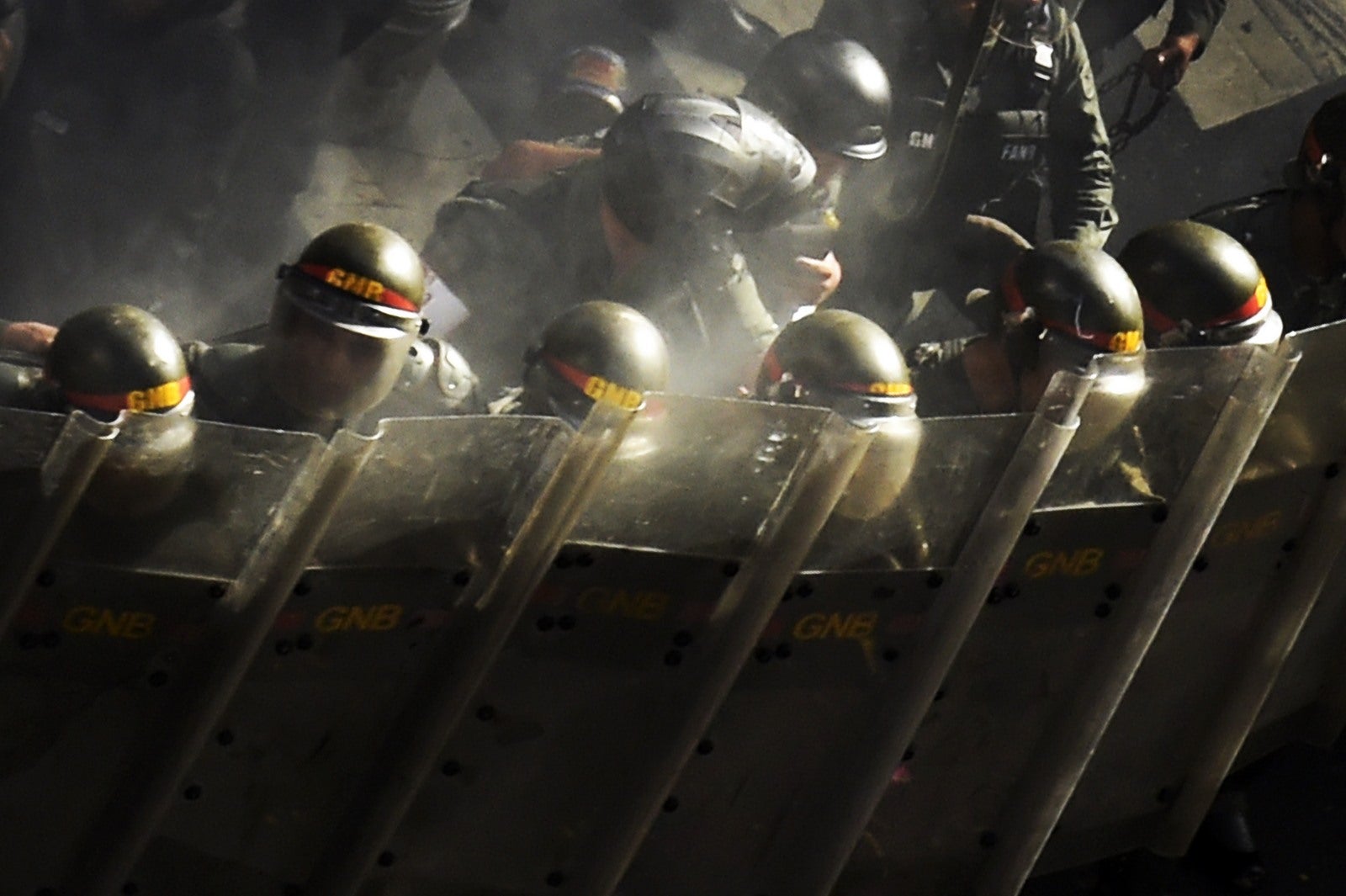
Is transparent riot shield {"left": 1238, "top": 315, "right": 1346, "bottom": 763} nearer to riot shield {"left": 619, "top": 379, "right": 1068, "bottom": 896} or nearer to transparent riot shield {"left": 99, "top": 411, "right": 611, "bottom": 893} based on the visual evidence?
riot shield {"left": 619, "top": 379, "right": 1068, "bottom": 896}

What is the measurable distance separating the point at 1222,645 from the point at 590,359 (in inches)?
62.4

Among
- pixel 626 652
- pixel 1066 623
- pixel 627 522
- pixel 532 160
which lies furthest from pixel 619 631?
pixel 532 160

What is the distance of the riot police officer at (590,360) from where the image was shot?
3857mm

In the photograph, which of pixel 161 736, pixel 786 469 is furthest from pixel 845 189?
pixel 161 736

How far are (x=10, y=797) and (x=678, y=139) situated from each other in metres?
2.53

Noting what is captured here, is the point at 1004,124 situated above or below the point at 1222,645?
above

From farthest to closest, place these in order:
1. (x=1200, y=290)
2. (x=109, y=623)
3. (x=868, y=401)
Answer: (x=1200, y=290)
(x=868, y=401)
(x=109, y=623)

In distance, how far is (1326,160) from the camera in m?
5.62

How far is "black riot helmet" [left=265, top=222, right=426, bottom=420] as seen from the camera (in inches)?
153

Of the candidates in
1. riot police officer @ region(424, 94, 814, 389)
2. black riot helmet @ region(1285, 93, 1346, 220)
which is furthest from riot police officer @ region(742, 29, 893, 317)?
black riot helmet @ region(1285, 93, 1346, 220)

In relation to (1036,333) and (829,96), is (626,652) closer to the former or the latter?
(1036,333)

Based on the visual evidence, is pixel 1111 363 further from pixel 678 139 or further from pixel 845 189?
pixel 845 189

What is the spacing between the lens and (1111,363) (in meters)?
3.74

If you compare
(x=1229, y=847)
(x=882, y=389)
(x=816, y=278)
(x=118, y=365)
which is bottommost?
(x=1229, y=847)
